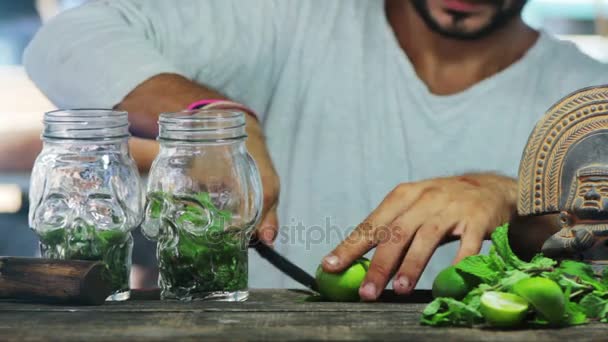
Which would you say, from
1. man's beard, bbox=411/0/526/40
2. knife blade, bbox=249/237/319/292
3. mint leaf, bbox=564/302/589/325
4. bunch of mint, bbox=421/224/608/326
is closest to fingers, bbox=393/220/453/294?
bunch of mint, bbox=421/224/608/326

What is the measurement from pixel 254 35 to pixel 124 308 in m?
0.75

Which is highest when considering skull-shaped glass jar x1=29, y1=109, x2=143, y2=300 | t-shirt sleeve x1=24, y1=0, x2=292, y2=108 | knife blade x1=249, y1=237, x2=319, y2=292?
t-shirt sleeve x1=24, y1=0, x2=292, y2=108

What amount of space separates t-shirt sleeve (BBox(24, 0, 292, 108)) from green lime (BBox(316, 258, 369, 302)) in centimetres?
59

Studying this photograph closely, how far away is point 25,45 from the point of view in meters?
1.50

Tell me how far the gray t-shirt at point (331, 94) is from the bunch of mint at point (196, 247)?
561 millimetres

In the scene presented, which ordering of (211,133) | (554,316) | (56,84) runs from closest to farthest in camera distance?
(554,316) < (211,133) < (56,84)

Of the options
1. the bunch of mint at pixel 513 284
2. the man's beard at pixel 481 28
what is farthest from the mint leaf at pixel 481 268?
the man's beard at pixel 481 28

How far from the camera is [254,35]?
4.98ft

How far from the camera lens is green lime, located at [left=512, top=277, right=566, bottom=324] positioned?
2.58ft

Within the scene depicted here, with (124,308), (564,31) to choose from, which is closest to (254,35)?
(564,31)

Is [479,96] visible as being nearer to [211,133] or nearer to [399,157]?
[399,157]

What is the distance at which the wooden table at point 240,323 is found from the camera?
2.48 feet

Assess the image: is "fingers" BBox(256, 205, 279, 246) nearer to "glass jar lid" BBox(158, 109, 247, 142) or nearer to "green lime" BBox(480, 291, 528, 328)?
"glass jar lid" BBox(158, 109, 247, 142)

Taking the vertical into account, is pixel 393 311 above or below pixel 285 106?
below
